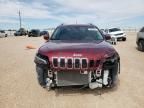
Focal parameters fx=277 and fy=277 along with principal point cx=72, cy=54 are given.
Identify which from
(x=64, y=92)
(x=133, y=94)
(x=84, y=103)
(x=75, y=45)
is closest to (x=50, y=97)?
(x=64, y=92)

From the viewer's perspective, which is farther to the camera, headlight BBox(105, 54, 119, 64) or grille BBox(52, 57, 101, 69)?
headlight BBox(105, 54, 119, 64)

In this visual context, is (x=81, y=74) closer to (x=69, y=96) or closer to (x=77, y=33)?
(x=69, y=96)

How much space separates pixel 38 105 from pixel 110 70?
178cm

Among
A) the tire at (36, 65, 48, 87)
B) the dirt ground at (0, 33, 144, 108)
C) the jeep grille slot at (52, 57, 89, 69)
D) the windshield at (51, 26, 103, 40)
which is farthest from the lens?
the windshield at (51, 26, 103, 40)

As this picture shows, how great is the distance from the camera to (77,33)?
790 centimetres

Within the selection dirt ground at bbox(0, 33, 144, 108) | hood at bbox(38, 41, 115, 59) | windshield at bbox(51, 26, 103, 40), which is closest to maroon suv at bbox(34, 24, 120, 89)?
hood at bbox(38, 41, 115, 59)

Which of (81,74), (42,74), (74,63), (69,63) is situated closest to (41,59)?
(42,74)

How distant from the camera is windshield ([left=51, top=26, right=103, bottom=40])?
25.2 ft

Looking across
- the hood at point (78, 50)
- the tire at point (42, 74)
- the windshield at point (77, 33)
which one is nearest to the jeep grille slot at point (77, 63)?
the hood at point (78, 50)

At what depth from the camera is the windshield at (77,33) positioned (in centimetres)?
769

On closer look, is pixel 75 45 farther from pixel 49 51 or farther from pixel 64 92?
pixel 64 92

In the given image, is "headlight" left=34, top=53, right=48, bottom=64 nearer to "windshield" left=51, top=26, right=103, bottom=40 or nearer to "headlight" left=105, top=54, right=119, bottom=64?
"headlight" left=105, top=54, right=119, bottom=64

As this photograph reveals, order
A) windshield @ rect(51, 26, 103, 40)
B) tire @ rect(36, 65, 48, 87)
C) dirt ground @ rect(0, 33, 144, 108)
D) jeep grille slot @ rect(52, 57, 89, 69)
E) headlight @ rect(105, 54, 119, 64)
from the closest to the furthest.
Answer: dirt ground @ rect(0, 33, 144, 108), jeep grille slot @ rect(52, 57, 89, 69), headlight @ rect(105, 54, 119, 64), tire @ rect(36, 65, 48, 87), windshield @ rect(51, 26, 103, 40)

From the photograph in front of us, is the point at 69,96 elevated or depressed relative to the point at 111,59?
depressed
